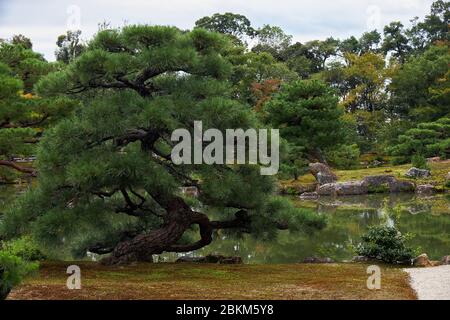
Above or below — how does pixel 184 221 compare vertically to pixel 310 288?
above

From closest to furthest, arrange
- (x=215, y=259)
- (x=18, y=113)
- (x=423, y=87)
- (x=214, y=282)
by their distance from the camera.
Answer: (x=214, y=282), (x=18, y=113), (x=215, y=259), (x=423, y=87)

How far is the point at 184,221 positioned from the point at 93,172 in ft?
5.65

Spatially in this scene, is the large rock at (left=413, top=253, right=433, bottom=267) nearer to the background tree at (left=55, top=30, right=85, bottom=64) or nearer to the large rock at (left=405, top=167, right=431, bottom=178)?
the large rock at (left=405, top=167, right=431, bottom=178)

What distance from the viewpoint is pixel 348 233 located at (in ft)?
42.5

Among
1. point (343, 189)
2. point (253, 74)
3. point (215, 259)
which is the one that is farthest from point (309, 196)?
point (215, 259)

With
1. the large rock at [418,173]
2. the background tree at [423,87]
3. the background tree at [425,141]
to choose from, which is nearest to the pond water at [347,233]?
the large rock at [418,173]

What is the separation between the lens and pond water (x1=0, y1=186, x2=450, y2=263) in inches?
402

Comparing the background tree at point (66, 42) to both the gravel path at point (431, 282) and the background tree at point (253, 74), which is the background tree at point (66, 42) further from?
the gravel path at point (431, 282)

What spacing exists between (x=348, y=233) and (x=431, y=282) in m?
6.27

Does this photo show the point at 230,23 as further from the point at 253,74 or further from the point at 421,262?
the point at 421,262

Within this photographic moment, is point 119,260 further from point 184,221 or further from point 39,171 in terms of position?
point 39,171
